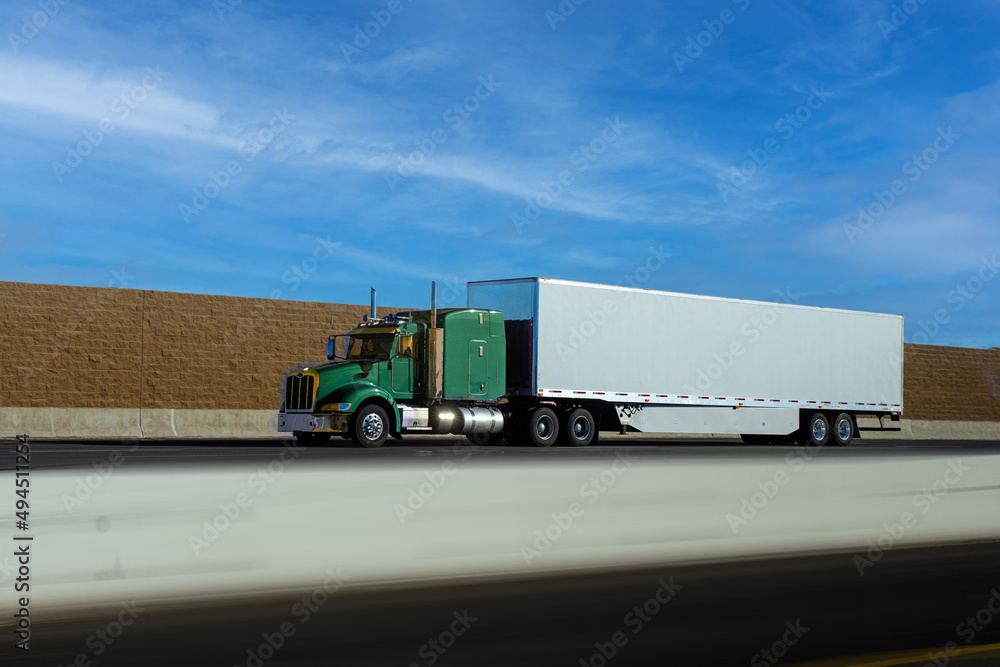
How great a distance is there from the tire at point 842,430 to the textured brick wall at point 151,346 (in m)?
15.2

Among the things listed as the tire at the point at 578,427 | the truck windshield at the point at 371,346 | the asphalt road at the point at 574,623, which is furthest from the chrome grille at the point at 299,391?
the asphalt road at the point at 574,623

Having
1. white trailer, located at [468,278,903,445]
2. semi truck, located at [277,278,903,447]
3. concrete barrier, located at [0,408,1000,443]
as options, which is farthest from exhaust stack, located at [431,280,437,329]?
concrete barrier, located at [0,408,1000,443]

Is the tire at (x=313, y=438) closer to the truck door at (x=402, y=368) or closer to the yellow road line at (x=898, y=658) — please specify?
the truck door at (x=402, y=368)

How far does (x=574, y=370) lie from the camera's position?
2973 cm

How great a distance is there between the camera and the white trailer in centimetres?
2950

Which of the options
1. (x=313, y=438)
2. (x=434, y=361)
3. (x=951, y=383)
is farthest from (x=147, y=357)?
(x=951, y=383)

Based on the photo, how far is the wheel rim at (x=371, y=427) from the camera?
2661 centimetres

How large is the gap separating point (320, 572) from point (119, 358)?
25.4m

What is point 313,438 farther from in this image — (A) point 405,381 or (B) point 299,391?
(A) point 405,381

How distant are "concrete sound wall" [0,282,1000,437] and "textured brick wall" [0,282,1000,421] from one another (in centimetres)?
3

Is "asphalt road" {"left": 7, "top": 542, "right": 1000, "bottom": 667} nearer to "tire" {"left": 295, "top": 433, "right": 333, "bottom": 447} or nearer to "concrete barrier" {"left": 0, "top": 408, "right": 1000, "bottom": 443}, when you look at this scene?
"tire" {"left": 295, "top": 433, "right": 333, "bottom": 447}

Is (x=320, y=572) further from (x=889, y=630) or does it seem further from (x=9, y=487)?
(x=889, y=630)

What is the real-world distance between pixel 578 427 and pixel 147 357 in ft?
41.5

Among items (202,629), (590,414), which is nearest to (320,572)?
(202,629)
